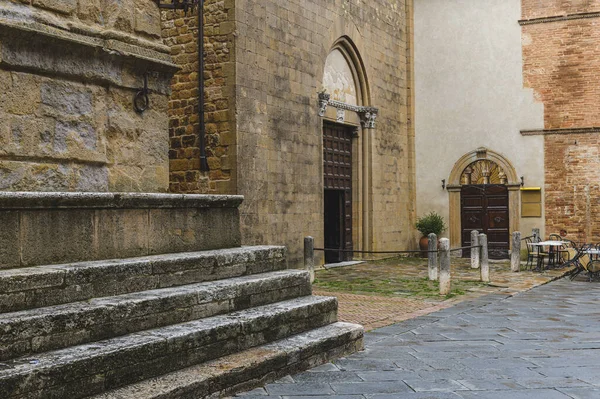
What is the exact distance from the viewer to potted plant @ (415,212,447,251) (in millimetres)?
17750

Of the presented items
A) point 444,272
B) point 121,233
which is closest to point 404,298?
point 444,272

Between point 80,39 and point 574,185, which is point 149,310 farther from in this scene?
point 574,185

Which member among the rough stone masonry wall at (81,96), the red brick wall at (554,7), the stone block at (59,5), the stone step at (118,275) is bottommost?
the stone step at (118,275)

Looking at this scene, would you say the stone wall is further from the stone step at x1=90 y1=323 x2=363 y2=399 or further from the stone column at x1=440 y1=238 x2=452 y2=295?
the stone step at x1=90 y1=323 x2=363 y2=399

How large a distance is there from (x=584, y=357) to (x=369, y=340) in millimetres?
1796

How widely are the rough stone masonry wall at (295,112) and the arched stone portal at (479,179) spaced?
1545mm

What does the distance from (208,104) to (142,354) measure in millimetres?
8575

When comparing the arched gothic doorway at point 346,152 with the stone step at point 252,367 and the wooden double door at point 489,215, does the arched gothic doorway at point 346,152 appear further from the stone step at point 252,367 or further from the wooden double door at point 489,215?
the stone step at point 252,367

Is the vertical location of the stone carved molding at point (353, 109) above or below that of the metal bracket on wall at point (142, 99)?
above

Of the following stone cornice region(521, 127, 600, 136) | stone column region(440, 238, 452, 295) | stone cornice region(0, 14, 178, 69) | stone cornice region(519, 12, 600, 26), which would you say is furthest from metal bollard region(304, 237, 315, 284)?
stone cornice region(519, 12, 600, 26)

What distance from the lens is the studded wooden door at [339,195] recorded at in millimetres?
15638

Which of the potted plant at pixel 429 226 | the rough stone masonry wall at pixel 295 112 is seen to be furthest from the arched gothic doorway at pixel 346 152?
the potted plant at pixel 429 226

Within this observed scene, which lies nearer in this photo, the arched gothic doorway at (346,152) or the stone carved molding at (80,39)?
the stone carved molding at (80,39)

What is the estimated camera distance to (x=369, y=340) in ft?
20.7
